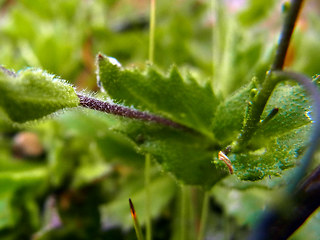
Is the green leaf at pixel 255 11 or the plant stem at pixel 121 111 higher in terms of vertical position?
the green leaf at pixel 255 11

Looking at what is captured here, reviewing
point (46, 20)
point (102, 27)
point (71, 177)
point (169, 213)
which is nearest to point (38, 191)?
point (71, 177)

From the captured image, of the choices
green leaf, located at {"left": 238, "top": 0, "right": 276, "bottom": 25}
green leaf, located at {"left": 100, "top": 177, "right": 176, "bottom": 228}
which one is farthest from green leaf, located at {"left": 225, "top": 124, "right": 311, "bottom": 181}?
green leaf, located at {"left": 238, "top": 0, "right": 276, "bottom": 25}

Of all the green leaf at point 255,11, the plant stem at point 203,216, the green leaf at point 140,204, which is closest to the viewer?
the plant stem at point 203,216

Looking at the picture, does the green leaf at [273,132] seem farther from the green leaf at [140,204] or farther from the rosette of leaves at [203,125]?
the green leaf at [140,204]

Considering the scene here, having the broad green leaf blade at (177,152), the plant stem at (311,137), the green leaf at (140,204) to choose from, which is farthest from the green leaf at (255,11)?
the plant stem at (311,137)

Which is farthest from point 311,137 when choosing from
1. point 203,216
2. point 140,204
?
point 140,204

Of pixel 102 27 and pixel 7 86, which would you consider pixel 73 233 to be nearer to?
pixel 7 86

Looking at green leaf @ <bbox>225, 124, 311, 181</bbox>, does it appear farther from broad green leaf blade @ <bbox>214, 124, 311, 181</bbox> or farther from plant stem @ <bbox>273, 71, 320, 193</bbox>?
plant stem @ <bbox>273, 71, 320, 193</bbox>
